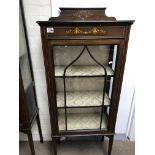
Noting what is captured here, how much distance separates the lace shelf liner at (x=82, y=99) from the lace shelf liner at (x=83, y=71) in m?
0.20

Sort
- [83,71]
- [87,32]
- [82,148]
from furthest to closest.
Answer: [82,148], [83,71], [87,32]

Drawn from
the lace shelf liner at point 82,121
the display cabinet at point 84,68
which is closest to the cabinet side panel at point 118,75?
the display cabinet at point 84,68

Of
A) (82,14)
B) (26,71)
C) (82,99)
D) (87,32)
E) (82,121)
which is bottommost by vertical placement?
(82,121)

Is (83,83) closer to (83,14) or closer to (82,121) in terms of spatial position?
(82,121)

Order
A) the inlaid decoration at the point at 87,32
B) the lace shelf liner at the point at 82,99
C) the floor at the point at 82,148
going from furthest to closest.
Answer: the floor at the point at 82,148, the lace shelf liner at the point at 82,99, the inlaid decoration at the point at 87,32

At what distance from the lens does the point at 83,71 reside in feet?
4.08

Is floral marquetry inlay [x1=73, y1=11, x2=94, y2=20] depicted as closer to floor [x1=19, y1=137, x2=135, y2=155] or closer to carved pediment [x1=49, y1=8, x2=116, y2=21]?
carved pediment [x1=49, y1=8, x2=116, y2=21]

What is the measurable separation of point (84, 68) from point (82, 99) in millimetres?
266

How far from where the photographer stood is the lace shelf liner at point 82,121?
4.51ft

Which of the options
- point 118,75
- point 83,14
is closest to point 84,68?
point 118,75

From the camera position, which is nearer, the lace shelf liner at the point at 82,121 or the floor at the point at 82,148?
the lace shelf liner at the point at 82,121

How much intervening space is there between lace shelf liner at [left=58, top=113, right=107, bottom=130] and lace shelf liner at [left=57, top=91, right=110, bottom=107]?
145 millimetres

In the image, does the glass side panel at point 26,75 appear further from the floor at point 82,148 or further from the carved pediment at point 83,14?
the floor at point 82,148
